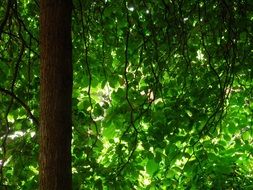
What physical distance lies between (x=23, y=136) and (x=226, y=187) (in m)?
1.51

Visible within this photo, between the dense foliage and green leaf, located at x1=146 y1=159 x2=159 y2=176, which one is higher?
the dense foliage

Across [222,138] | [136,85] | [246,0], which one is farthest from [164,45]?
[222,138]

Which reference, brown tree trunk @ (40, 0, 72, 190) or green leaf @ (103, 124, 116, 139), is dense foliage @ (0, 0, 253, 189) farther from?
brown tree trunk @ (40, 0, 72, 190)

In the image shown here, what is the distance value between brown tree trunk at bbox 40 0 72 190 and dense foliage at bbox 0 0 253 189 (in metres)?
1.15

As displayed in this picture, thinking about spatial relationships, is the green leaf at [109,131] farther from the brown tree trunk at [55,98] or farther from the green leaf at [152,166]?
the brown tree trunk at [55,98]

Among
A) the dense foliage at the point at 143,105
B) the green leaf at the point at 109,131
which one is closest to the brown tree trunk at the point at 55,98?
the dense foliage at the point at 143,105

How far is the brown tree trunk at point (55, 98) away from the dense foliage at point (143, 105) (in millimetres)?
1150

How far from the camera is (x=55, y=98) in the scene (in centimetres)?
146

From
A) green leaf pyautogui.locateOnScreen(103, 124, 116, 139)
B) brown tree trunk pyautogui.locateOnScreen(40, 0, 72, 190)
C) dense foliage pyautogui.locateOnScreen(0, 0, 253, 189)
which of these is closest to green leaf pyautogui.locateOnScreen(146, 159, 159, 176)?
dense foliage pyautogui.locateOnScreen(0, 0, 253, 189)

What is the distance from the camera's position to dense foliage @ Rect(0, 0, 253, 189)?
9.14 ft

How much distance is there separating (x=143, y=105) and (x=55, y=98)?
1.28 metres

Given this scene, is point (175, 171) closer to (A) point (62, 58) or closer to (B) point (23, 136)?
(B) point (23, 136)

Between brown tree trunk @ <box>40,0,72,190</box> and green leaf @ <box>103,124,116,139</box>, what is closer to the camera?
brown tree trunk @ <box>40,0,72,190</box>

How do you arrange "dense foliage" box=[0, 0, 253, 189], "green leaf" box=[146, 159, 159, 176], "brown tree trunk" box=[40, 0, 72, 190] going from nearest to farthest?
"brown tree trunk" box=[40, 0, 72, 190] < "dense foliage" box=[0, 0, 253, 189] < "green leaf" box=[146, 159, 159, 176]
